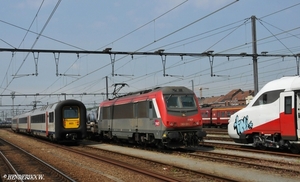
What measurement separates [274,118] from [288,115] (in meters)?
0.94

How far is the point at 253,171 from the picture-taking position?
39.7 ft

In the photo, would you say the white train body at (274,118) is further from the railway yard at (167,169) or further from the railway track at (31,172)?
the railway track at (31,172)

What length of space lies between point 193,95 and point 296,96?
563 centimetres

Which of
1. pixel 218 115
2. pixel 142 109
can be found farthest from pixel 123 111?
pixel 218 115

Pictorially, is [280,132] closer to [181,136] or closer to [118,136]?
[181,136]

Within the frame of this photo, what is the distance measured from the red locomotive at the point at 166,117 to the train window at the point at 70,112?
19.5 feet

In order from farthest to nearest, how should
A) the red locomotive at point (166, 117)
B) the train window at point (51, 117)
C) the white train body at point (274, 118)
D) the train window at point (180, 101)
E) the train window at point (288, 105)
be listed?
the train window at point (51, 117) < the train window at point (180, 101) < the red locomotive at point (166, 117) < the train window at point (288, 105) < the white train body at point (274, 118)

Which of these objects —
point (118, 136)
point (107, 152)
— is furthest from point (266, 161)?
point (118, 136)

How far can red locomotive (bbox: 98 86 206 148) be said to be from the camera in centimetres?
1834

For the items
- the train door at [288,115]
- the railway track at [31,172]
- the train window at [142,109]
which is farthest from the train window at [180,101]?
the railway track at [31,172]

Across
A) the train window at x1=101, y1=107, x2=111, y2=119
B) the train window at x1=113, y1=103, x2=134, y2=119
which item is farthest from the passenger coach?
the train window at x1=113, y1=103, x2=134, y2=119

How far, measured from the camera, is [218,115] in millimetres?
49688

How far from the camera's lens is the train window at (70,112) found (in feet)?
87.1

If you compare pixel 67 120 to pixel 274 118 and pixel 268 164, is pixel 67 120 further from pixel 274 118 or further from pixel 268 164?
pixel 268 164
